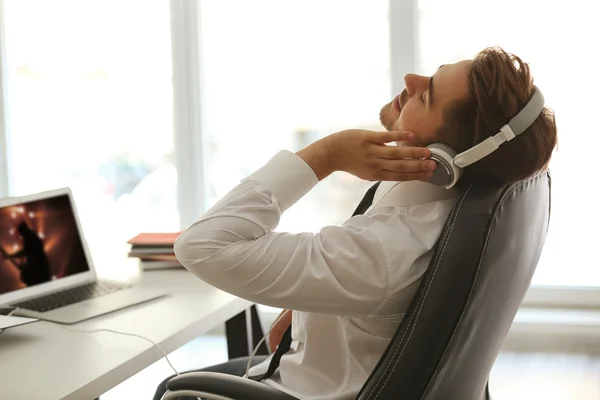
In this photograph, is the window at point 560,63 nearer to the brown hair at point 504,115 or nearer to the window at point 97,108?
the window at point 97,108

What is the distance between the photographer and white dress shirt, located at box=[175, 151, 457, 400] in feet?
4.23

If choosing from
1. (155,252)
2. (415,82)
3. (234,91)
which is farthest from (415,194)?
(234,91)

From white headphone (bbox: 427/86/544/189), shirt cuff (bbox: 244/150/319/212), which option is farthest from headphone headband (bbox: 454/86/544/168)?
shirt cuff (bbox: 244/150/319/212)

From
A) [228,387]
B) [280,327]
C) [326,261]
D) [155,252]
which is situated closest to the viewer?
[326,261]

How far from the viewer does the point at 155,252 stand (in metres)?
2.48

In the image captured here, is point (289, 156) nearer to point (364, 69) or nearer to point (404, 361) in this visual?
point (404, 361)

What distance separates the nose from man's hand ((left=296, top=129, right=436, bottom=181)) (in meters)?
0.11

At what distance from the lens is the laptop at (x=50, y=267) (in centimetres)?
202

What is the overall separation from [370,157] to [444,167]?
0.43 ft

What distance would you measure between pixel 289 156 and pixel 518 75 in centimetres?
41

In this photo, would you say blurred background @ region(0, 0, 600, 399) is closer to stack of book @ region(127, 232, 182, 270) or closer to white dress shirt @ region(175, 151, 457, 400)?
stack of book @ region(127, 232, 182, 270)

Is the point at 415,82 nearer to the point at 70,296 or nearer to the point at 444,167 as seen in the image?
the point at 444,167

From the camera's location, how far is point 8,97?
14.3ft

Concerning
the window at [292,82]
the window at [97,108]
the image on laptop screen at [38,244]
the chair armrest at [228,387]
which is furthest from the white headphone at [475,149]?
the window at [97,108]
